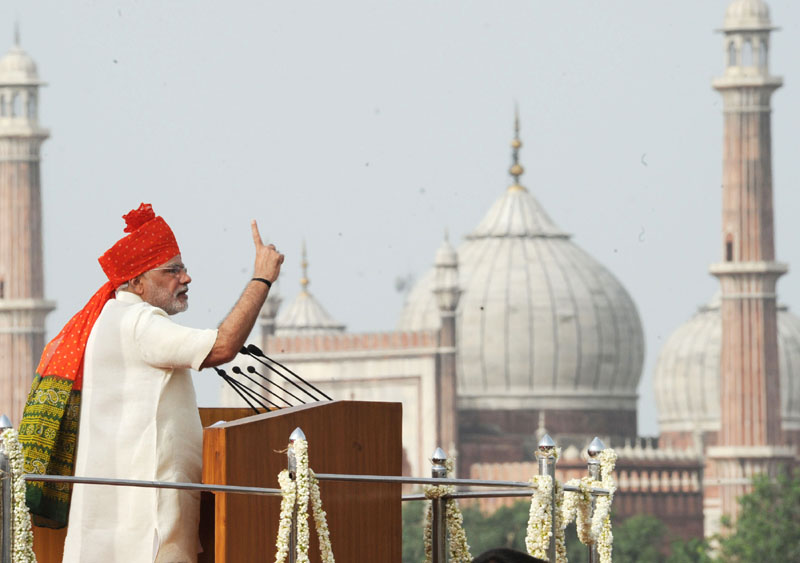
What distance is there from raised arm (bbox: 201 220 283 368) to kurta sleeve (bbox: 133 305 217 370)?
19mm

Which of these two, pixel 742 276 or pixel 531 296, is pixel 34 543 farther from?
pixel 531 296

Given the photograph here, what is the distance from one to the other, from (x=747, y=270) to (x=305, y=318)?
14751 mm

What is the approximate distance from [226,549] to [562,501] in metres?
0.85

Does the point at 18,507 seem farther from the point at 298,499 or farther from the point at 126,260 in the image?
the point at 126,260

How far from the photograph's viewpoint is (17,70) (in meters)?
46.9

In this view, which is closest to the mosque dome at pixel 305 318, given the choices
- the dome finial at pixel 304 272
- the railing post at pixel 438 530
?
the dome finial at pixel 304 272

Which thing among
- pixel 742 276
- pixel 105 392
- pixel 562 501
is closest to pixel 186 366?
pixel 105 392

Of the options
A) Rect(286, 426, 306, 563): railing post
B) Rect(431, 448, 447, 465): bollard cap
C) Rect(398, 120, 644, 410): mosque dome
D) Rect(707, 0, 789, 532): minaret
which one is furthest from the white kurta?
Rect(398, 120, 644, 410): mosque dome

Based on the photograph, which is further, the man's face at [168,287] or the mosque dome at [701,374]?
the mosque dome at [701,374]

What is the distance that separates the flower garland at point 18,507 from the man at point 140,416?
8.3 inches

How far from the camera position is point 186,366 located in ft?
16.8

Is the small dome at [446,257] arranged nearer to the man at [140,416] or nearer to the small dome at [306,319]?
the small dome at [306,319]

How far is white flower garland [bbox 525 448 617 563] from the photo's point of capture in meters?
5.34

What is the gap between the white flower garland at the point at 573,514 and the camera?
17.5ft
